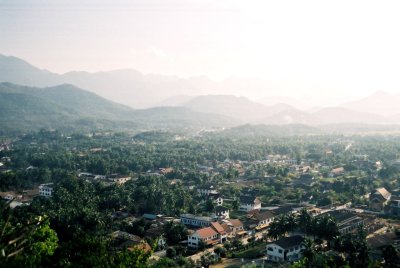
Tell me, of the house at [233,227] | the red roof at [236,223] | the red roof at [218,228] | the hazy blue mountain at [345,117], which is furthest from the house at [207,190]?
the hazy blue mountain at [345,117]

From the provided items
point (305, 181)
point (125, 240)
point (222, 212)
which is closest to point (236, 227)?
point (222, 212)

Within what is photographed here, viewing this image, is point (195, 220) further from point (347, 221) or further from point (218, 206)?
point (347, 221)

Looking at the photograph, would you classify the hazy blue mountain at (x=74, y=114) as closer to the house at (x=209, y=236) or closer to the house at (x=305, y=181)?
the house at (x=305, y=181)

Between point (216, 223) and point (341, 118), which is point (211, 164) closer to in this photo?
point (216, 223)

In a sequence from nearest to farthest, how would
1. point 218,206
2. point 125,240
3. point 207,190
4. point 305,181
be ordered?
point 125,240
point 218,206
point 207,190
point 305,181

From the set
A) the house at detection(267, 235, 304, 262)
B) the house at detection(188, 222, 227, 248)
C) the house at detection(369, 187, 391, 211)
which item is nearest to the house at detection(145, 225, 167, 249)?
the house at detection(188, 222, 227, 248)

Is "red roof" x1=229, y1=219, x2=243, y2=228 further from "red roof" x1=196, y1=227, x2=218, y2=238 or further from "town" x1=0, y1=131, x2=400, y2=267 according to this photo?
"red roof" x1=196, y1=227, x2=218, y2=238
